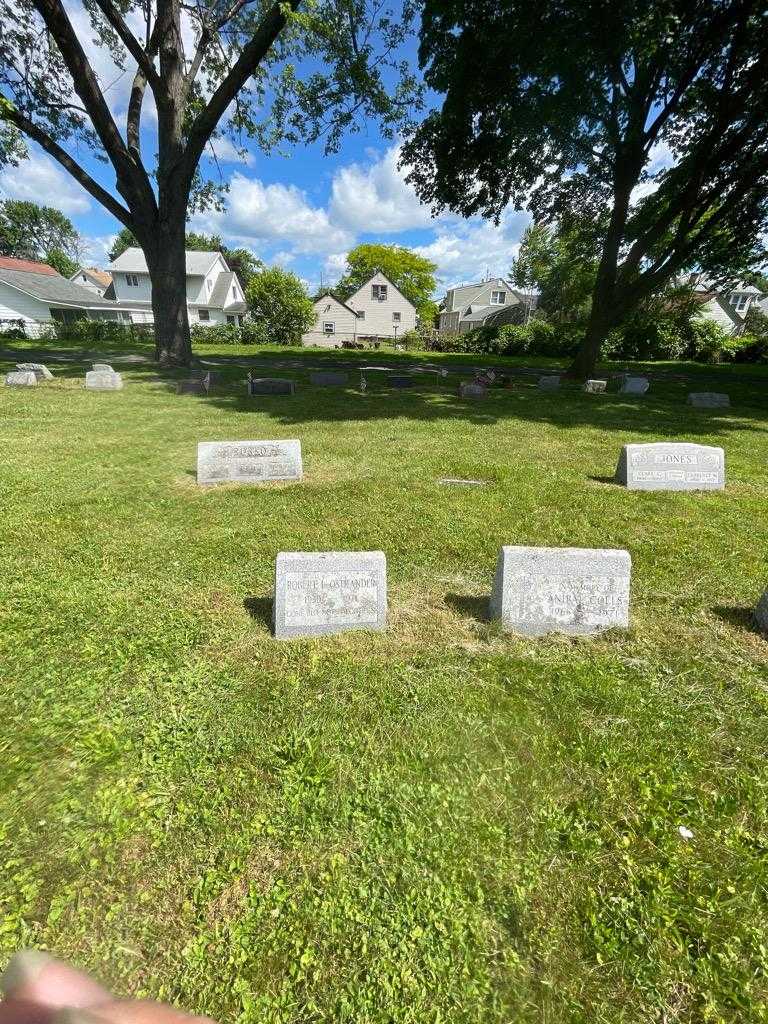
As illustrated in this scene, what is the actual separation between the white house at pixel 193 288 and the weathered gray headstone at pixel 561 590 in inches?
1864

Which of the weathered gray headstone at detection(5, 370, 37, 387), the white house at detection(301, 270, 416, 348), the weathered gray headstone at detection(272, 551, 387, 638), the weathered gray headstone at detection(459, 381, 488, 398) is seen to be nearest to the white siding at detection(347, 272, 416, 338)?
the white house at detection(301, 270, 416, 348)

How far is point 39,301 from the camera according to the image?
38875 millimetres

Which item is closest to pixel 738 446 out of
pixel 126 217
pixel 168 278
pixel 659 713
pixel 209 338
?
pixel 659 713

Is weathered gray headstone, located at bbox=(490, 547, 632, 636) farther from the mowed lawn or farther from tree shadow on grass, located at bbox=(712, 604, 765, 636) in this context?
tree shadow on grass, located at bbox=(712, 604, 765, 636)

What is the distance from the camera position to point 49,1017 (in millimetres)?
735

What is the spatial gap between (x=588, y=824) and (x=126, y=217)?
22.4m

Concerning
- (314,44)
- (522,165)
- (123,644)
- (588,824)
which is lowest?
(588,824)

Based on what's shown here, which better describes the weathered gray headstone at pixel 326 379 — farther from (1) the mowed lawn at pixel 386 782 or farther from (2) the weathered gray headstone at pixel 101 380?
(1) the mowed lawn at pixel 386 782

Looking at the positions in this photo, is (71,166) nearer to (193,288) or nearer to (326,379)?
(326,379)

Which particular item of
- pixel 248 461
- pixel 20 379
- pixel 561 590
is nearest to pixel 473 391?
pixel 248 461

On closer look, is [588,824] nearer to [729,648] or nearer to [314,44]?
[729,648]

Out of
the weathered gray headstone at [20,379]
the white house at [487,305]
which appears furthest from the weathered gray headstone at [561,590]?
the white house at [487,305]

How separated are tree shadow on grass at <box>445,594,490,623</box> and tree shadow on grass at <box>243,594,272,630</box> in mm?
1568

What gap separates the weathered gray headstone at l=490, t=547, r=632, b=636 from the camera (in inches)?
138
